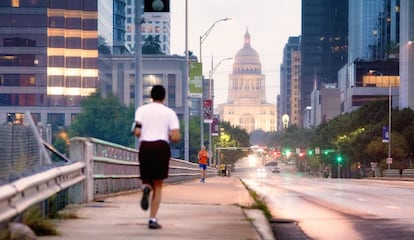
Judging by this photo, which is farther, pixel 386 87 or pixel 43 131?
pixel 386 87

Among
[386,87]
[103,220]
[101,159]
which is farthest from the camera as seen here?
[386,87]

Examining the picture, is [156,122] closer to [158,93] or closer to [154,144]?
[154,144]

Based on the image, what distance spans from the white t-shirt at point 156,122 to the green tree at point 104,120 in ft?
366

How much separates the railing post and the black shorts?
3.85m

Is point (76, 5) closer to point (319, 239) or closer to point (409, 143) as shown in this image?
point (409, 143)

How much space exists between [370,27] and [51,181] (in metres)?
191

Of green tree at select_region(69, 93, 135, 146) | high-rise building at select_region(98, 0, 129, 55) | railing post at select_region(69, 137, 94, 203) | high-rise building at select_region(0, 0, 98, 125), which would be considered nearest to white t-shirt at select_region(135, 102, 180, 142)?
railing post at select_region(69, 137, 94, 203)

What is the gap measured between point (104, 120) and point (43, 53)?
20215mm

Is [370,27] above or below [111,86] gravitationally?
above

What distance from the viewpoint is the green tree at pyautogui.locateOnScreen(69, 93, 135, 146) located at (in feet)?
404

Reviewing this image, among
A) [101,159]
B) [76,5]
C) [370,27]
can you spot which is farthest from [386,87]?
[101,159]

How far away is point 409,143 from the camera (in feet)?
327

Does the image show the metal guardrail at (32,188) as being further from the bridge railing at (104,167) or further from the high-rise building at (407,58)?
the high-rise building at (407,58)

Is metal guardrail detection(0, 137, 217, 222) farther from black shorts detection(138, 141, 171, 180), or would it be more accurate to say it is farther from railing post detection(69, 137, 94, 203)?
black shorts detection(138, 141, 171, 180)
